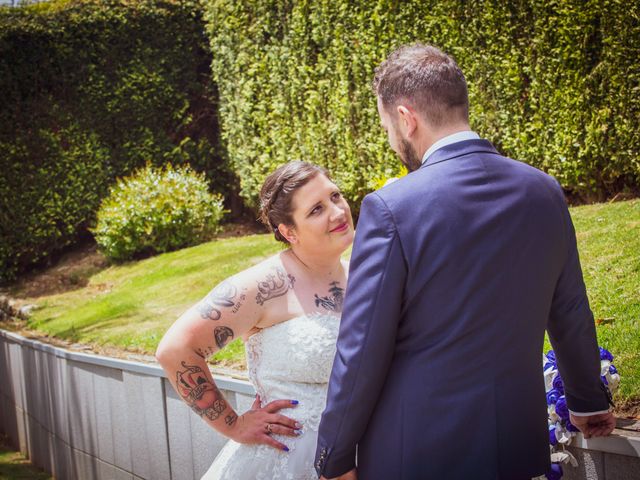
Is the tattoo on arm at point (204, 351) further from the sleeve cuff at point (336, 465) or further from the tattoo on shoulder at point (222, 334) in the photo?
the sleeve cuff at point (336, 465)

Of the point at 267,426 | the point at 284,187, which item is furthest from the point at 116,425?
the point at 284,187

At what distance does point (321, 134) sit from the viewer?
989 cm

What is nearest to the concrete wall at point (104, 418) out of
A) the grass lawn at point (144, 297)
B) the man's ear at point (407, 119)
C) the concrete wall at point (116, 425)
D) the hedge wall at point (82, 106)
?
the concrete wall at point (116, 425)

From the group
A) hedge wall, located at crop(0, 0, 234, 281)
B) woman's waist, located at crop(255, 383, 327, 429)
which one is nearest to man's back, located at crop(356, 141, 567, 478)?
woman's waist, located at crop(255, 383, 327, 429)

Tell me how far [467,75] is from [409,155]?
5943 millimetres

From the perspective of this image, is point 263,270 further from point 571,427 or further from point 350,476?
point 571,427

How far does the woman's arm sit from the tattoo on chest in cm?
23

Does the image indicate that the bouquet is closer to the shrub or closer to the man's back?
the man's back

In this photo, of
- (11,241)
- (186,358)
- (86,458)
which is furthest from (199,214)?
(186,358)

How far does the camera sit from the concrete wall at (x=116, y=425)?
2562 millimetres

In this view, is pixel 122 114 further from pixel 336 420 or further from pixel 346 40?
pixel 336 420

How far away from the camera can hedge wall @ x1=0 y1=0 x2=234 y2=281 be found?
11.9 metres

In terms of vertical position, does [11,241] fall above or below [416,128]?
below

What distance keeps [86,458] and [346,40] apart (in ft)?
20.5
